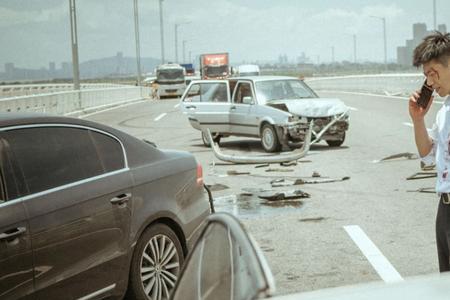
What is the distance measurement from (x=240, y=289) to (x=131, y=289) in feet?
12.2

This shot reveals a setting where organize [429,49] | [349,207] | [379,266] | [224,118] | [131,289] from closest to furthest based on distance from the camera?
1. [429,49]
2. [131,289]
3. [379,266]
4. [349,207]
5. [224,118]

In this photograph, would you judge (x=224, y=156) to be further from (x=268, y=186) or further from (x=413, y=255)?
(x=413, y=255)

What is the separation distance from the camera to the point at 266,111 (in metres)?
18.6

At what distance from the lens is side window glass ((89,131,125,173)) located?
5.73 meters

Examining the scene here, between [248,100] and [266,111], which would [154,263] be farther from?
[248,100]

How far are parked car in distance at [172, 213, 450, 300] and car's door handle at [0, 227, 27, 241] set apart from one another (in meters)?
2.08

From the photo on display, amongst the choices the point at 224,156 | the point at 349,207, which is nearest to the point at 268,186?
the point at 349,207

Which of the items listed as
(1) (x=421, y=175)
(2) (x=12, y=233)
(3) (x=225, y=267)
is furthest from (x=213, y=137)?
(3) (x=225, y=267)

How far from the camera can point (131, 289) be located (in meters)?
5.77

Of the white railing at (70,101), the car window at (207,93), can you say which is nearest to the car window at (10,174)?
the car window at (207,93)

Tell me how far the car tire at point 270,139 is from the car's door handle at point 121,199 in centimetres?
1243

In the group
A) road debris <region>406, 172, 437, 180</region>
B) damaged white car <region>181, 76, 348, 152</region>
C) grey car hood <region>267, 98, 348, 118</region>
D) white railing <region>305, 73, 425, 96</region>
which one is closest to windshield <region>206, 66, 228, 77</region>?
white railing <region>305, 73, 425, 96</region>

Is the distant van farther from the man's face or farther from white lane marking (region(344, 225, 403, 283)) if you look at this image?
the man's face

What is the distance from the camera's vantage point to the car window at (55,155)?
5059 mm
